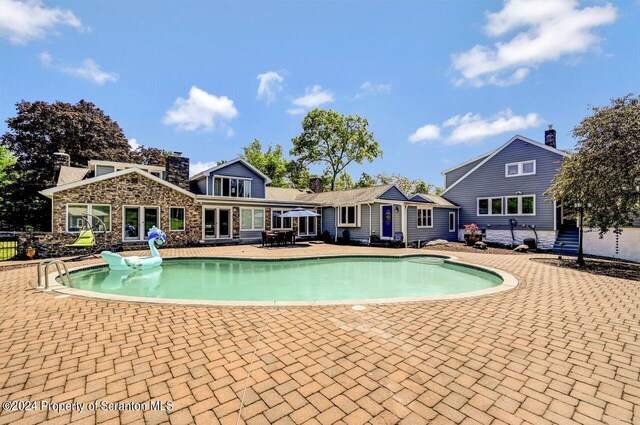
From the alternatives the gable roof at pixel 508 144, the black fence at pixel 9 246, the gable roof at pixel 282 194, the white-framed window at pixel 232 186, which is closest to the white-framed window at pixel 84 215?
the black fence at pixel 9 246

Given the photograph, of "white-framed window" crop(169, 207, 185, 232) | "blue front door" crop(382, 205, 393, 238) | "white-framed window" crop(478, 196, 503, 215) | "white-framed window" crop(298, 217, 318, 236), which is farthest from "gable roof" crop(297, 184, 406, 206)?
"white-framed window" crop(169, 207, 185, 232)

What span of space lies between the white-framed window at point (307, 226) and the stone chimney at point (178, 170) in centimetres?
812

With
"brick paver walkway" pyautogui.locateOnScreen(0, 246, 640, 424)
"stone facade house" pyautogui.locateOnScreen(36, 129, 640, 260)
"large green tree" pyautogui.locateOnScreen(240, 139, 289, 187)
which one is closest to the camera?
"brick paver walkway" pyautogui.locateOnScreen(0, 246, 640, 424)

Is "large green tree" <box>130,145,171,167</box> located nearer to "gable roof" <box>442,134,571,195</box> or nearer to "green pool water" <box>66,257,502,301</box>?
"green pool water" <box>66,257,502,301</box>

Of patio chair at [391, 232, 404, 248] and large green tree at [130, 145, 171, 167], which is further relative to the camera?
large green tree at [130, 145, 171, 167]

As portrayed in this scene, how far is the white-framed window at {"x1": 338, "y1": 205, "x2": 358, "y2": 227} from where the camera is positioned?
18.6 metres

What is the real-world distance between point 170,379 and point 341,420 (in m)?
1.68

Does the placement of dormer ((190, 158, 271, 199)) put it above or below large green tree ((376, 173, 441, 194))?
below

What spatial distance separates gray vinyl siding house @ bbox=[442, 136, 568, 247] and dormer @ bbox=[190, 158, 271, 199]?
596 inches

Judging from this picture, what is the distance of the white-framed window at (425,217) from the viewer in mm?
19059

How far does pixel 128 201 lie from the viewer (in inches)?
571

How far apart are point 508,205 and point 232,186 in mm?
18492

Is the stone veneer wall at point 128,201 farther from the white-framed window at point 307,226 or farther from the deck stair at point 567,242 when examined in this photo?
the deck stair at point 567,242

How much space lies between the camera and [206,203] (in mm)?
16766
